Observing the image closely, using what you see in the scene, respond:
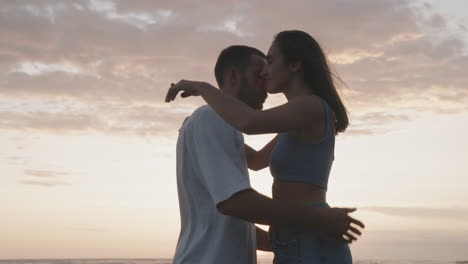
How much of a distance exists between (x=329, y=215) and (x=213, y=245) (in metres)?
0.66

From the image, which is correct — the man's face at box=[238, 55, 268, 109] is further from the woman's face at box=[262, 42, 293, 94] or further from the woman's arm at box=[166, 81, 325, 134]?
the woman's arm at box=[166, 81, 325, 134]

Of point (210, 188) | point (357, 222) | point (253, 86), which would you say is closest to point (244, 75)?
point (253, 86)

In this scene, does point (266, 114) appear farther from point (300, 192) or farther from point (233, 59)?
point (233, 59)

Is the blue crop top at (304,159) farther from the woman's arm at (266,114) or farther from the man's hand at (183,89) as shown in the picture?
the man's hand at (183,89)

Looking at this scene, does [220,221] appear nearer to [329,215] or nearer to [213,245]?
[213,245]

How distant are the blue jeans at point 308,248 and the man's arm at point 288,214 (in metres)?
0.07

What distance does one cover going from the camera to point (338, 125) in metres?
3.32

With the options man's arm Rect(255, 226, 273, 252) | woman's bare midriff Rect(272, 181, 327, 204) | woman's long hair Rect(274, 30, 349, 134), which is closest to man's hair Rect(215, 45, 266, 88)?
woman's long hair Rect(274, 30, 349, 134)

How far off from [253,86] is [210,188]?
42.2 inches

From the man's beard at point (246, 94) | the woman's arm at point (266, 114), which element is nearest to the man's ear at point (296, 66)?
the woman's arm at point (266, 114)

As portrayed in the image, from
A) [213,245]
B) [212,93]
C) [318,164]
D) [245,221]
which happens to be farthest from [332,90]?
[213,245]

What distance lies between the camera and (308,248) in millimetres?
2988

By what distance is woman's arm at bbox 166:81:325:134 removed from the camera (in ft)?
9.51

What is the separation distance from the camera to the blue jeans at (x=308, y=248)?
2.99 metres
